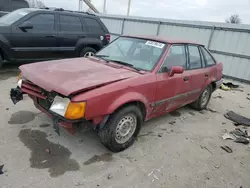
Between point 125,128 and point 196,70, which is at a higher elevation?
point 196,70

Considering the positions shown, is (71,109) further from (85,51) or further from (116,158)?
(85,51)

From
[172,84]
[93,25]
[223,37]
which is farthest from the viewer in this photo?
[223,37]

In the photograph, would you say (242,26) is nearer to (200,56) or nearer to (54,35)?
(200,56)

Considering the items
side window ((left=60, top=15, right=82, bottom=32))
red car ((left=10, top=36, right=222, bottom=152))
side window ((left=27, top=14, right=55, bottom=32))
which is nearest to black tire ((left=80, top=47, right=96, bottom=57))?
side window ((left=60, top=15, right=82, bottom=32))

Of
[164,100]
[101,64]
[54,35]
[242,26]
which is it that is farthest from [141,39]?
[242,26]

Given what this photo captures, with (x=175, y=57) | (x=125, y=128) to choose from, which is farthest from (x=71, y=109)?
(x=175, y=57)

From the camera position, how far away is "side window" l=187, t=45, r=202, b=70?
4.17 meters

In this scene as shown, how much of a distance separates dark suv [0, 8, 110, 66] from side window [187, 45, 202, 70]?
3888 millimetres

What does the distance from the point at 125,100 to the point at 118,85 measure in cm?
23

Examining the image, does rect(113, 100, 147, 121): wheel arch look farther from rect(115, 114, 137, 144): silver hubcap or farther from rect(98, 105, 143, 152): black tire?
rect(115, 114, 137, 144): silver hubcap

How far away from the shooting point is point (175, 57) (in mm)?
3754

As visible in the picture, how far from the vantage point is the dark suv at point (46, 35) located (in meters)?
Answer: 5.86

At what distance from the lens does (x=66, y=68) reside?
3.19 m

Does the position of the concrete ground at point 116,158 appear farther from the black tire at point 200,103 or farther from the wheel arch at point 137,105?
the black tire at point 200,103
